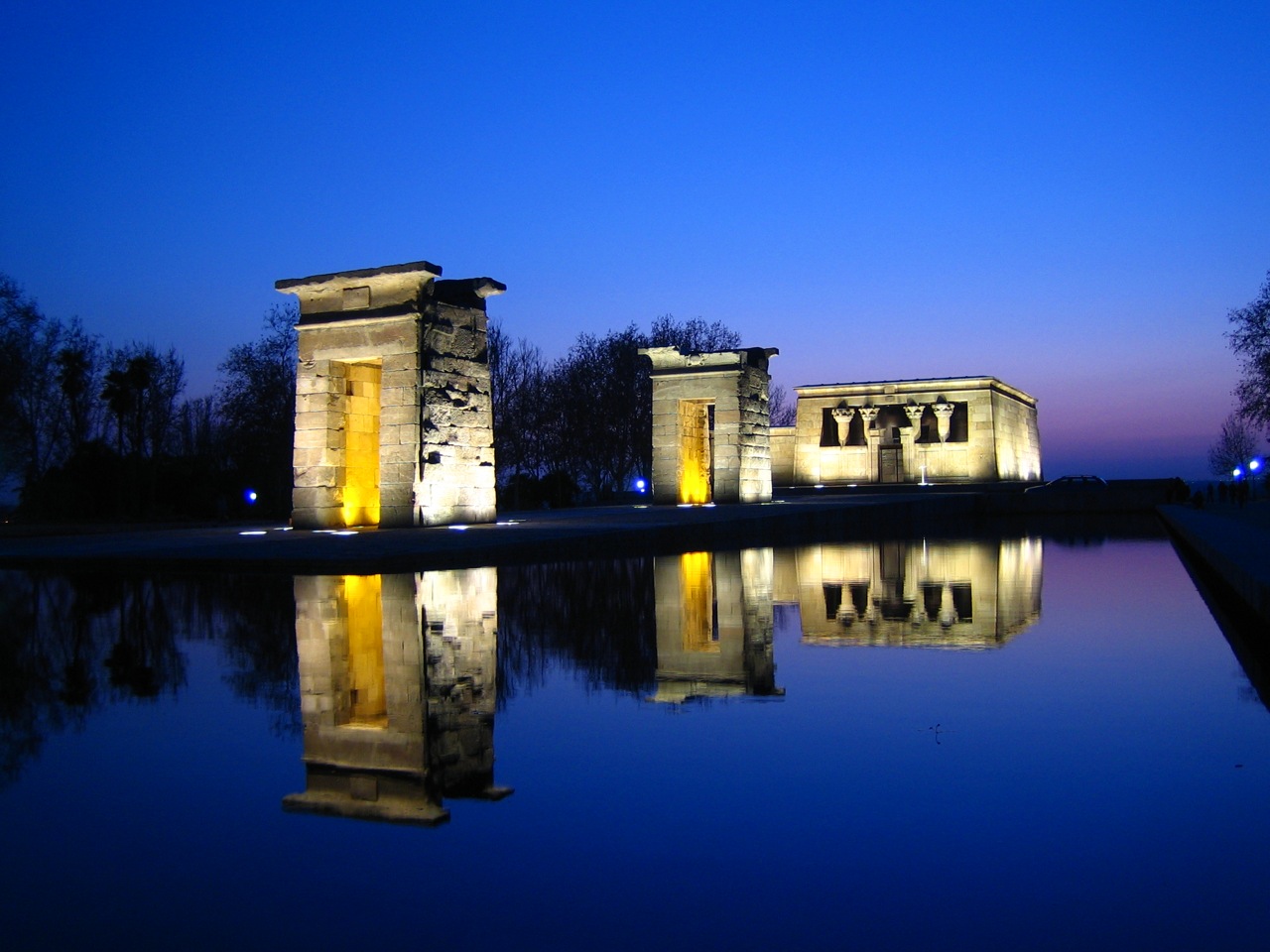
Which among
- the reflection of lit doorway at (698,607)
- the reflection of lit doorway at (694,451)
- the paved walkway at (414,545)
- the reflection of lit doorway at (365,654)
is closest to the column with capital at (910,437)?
the reflection of lit doorway at (694,451)

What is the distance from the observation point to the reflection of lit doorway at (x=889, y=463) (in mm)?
45781

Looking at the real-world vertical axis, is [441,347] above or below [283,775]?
above

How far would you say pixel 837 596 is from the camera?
9.55 meters

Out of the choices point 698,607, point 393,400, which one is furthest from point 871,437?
point 698,607

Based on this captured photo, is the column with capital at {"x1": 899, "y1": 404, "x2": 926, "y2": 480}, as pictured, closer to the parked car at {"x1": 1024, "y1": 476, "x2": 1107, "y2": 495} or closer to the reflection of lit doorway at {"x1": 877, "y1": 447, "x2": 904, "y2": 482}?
the reflection of lit doorway at {"x1": 877, "y1": 447, "x2": 904, "y2": 482}

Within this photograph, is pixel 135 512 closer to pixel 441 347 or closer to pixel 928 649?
pixel 441 347

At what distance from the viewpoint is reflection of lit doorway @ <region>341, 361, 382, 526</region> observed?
1825cm

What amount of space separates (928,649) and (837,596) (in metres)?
2.96

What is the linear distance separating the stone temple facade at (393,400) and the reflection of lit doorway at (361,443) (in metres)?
0.02

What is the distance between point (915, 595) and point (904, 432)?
121ft

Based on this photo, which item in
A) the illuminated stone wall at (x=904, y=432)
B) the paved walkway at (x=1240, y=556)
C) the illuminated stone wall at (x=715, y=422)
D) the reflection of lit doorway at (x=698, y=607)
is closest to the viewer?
the reflection of lit doorway at (x=698, y=607)

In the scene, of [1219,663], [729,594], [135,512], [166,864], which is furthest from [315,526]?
[135,512]

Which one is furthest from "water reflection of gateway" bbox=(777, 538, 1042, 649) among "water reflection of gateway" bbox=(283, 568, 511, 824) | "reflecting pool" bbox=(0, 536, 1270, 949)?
"water reflection of gateway" bbox=(283, 568, 511, 824)

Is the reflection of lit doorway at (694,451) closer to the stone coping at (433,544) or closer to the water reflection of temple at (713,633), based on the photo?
the stone coping at (433,544)
